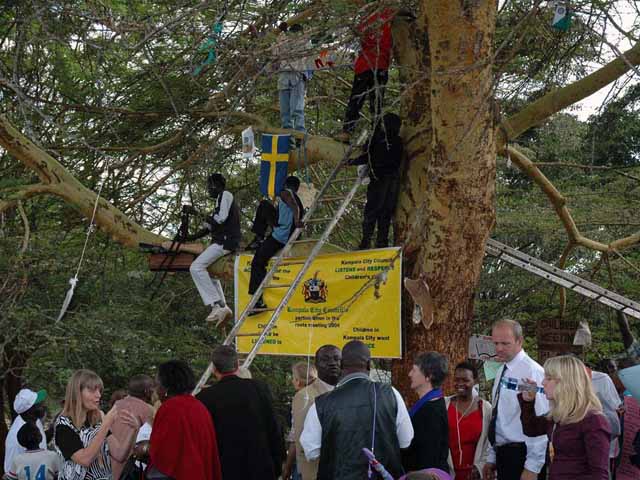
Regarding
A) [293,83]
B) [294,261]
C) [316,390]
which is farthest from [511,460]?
[293,83]

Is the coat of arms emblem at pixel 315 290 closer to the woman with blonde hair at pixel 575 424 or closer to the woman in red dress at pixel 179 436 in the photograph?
the woman in red dress at pixel 179 436

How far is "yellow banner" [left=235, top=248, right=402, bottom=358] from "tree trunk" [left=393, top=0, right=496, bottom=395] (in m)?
0.38

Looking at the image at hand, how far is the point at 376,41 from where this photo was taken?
33.6 feet

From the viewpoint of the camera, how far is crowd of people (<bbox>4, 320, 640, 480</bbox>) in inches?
229

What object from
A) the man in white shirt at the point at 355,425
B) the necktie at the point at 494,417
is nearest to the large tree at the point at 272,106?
the necktie at the point at 494,417

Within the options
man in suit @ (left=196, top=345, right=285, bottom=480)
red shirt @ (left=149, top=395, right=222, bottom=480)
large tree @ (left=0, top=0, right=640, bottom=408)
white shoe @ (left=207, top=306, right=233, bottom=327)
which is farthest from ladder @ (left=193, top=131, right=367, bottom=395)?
red shirt @ (left=149, top=395, right=222, bottom=480)

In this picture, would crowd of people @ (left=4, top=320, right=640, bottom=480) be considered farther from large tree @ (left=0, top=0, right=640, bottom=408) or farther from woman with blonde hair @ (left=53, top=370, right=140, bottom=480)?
large tree @ (left=0, top=0, right=640, bottom=408)

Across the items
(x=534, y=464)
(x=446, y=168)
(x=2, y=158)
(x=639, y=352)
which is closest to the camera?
(x=534, y=464)

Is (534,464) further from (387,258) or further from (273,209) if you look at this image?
(273,209)

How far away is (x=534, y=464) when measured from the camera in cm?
666

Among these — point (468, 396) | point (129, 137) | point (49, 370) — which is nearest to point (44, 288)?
point (49, 370)

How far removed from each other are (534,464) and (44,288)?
878 cm

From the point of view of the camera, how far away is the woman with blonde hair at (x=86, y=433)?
20.4ft

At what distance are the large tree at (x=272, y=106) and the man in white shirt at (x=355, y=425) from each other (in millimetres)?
3175
